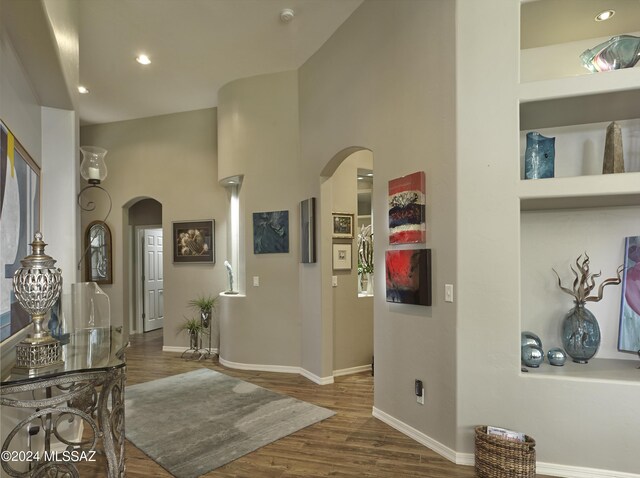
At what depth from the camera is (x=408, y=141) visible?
282 cm

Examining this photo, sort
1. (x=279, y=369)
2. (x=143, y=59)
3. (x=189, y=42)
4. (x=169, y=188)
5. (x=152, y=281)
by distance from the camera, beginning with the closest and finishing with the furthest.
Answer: (x=189, y=42) → (x=143, y=59) → (x=279, y=369) → (x=169, y=188) → (x=152, y=281)

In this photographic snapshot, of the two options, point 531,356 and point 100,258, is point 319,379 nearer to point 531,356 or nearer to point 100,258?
point 531,356

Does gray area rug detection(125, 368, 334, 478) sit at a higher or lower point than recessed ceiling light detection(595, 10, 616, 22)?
lower

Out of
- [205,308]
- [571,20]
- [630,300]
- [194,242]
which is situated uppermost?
[571,20]

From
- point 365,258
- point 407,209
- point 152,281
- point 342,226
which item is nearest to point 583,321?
point 407,209

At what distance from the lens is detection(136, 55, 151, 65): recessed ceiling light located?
412 centimetres

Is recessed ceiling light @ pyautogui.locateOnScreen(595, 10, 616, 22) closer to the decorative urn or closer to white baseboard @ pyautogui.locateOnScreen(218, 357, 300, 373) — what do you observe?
the decorative urn

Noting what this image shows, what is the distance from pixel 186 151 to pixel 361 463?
16.2ft

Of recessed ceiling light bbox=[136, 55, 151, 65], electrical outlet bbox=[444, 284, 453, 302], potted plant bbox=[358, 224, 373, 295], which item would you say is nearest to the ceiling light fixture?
recessed ceiling light bbox=[136, 55, 151, 65]

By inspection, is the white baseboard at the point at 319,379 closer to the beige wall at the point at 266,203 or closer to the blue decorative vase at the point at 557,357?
the beige wall at the point at 266,203

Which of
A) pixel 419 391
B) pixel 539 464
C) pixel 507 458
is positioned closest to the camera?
pixel 507 458

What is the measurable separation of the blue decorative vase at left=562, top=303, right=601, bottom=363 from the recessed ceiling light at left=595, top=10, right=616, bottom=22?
6.24ft

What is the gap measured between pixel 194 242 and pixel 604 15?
5.18 metres

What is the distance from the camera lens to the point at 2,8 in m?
1.56
